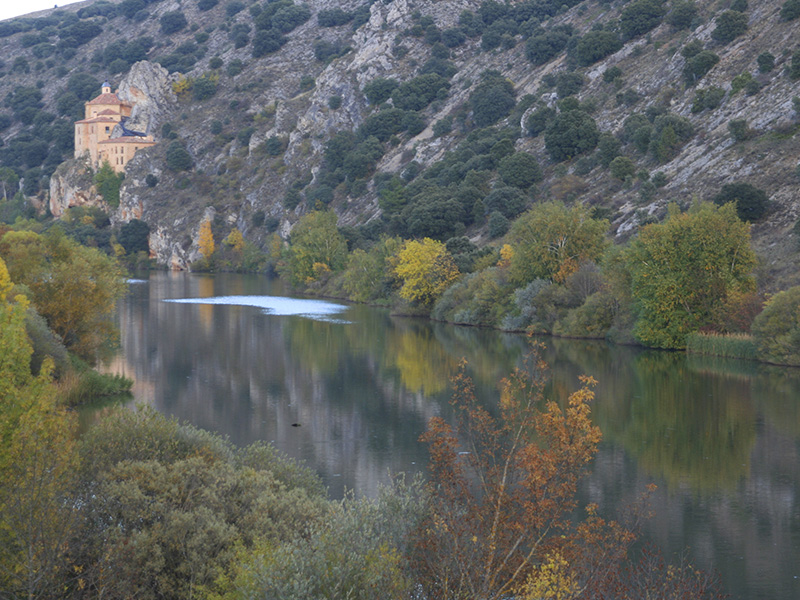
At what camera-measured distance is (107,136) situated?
14175 centimetres

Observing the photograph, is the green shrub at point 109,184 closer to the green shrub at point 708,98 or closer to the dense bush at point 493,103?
the dense bush at point 493,103

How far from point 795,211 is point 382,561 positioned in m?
46.4

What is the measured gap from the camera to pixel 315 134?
12062 centimetres

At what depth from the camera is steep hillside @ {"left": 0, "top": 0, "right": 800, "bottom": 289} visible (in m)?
61.2

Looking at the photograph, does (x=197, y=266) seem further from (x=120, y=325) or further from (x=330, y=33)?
(x=120, y=325)

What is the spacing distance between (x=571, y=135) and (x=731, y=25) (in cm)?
1568

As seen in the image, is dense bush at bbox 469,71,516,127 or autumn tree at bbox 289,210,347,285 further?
dense bush at bbox 469,71,516,127

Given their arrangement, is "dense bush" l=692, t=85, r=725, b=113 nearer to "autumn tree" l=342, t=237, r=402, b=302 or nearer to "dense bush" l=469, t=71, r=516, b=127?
"autumn tree" l=342, t=237, r=402, b=302

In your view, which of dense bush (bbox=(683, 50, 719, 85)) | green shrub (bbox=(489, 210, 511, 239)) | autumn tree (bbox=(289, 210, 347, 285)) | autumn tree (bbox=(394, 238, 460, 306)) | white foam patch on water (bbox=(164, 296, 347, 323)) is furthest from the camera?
autumn tree (bbox=(289, 210, 347, 285))

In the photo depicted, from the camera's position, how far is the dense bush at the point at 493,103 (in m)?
92.9

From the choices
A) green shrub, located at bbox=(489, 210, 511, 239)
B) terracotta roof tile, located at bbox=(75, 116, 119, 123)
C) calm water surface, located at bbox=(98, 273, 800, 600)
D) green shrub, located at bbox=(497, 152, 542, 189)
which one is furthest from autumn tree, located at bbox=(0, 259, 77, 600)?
terracotta roof tile, located at bbox=(75, 116, 119, 123)

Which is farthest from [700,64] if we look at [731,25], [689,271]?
[689,271]

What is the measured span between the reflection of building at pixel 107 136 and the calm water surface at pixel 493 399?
93.5 m

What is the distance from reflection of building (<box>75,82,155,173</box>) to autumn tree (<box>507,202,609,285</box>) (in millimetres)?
103489
